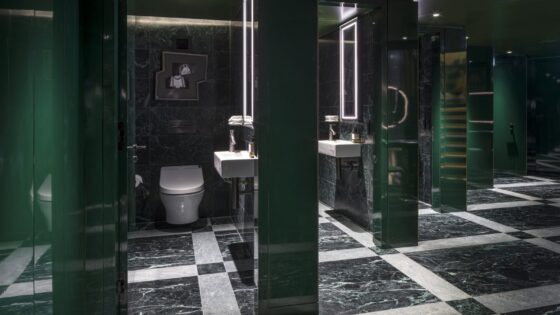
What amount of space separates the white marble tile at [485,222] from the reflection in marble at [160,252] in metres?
3.29

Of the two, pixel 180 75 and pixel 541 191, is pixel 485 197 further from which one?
pixel 180 75

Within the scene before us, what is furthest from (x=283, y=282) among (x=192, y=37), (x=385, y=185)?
(x=192, y=37)

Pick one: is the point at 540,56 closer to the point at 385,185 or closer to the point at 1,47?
the point at 385,185

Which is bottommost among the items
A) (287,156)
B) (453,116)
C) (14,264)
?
(14,264)

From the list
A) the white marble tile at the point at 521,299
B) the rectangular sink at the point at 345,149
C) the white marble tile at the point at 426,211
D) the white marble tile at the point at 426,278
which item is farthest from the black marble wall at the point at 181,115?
the white marble tile at the point at 521,299

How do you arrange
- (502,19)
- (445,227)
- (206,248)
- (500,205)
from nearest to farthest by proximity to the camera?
1. (206,248)
2. (445,227)
3. (502,19)
4. (500,205)

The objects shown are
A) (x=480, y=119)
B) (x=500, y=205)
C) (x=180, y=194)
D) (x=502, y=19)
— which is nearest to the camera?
(x=180, y=194)

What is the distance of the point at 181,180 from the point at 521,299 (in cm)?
317

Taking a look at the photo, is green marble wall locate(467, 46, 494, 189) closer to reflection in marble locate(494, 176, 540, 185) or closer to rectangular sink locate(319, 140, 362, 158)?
reflection in marble locate(494, 176, 540, 185)

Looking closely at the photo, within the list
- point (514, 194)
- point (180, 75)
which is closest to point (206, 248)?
point (180, 75)

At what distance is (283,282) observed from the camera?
2.37m

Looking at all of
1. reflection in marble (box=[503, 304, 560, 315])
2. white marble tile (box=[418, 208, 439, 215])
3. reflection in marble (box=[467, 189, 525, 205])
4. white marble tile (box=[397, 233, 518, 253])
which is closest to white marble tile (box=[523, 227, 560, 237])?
white marble tile (box=[397, 233, 518, 253])

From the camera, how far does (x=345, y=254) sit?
141 inches

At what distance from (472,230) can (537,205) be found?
184 cm
